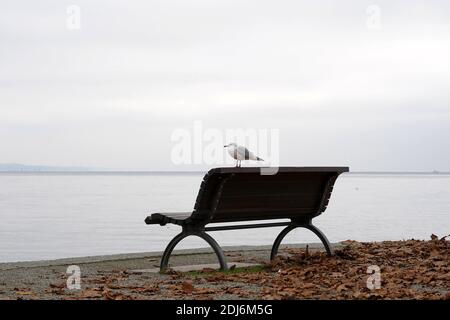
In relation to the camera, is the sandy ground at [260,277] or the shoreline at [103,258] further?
the shoreline at [103,258]

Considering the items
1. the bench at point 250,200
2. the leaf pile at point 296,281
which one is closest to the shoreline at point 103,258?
the leaf pile at point 296,281

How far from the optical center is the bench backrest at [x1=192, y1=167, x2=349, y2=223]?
27.6 ft

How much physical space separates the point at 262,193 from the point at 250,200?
0.60ft

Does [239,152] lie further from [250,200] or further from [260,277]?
[260,277]

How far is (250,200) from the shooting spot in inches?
348

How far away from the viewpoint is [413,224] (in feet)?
76.7

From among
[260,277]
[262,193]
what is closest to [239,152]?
[262,193]

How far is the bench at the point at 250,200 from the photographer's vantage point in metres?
8.45

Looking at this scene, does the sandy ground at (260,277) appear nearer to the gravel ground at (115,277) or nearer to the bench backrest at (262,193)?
the gravel ground at (115,277)

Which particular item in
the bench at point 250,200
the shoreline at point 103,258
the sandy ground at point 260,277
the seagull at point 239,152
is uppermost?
the seagull at point 239,152

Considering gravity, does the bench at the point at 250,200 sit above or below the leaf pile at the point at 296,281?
above

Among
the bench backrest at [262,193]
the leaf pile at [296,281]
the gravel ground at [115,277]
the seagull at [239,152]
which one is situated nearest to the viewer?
the leaf pile at [296,281]
